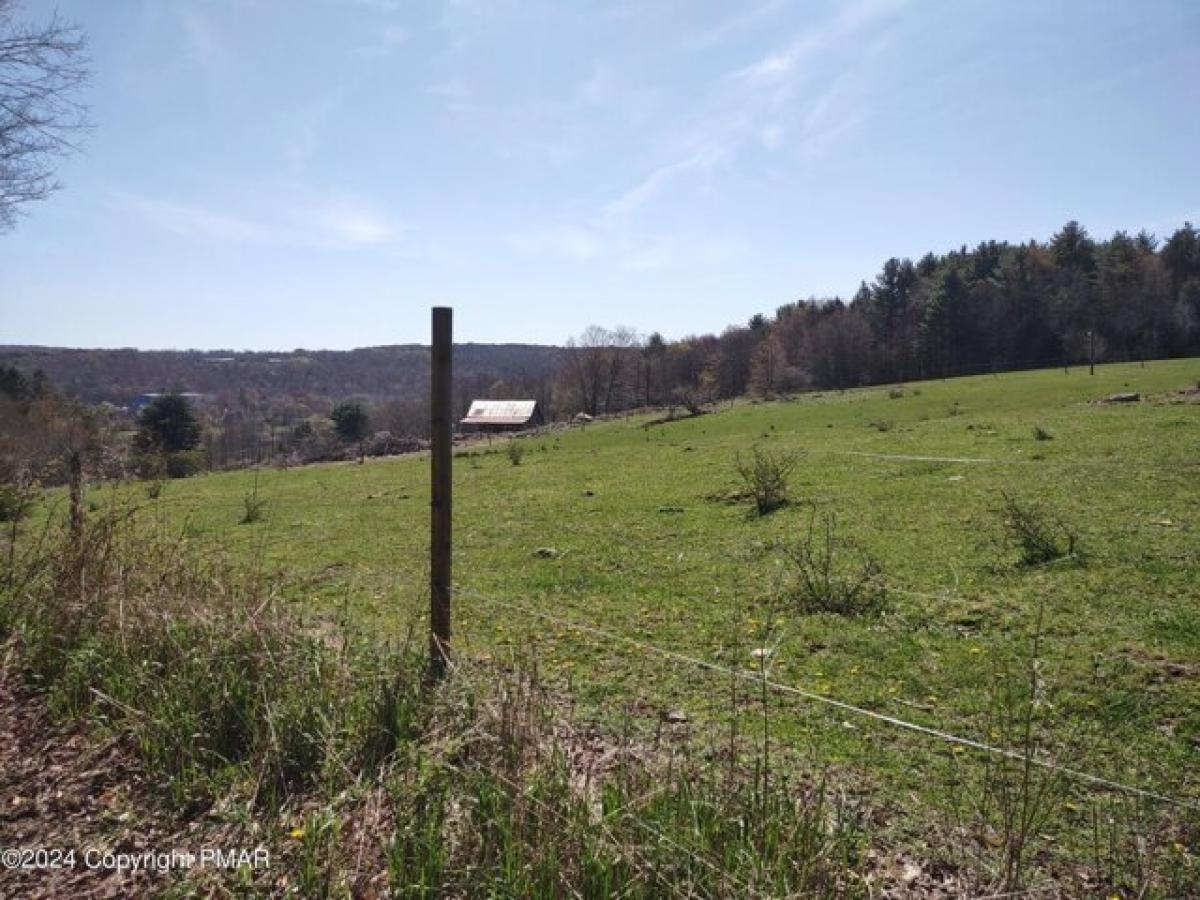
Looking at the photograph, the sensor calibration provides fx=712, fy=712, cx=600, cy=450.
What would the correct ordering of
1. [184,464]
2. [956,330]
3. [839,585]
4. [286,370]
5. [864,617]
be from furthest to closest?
[286,370] < [956,330] < [184,464] < [839,585] < [864,617]

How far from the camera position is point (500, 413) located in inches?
2621

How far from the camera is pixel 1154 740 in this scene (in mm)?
4418

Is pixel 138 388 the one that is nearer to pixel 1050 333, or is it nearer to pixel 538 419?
pixel 538 419

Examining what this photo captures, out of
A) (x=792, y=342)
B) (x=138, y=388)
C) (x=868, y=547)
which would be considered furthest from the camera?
(x=138, y=388)

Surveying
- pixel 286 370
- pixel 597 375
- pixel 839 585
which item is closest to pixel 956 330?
pixel 597 375

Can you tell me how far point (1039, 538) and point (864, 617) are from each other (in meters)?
2.84

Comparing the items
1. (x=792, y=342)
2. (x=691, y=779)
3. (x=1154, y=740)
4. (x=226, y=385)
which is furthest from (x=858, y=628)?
(x=226, y=385)

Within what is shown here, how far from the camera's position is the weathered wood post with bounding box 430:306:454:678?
462 centimetres

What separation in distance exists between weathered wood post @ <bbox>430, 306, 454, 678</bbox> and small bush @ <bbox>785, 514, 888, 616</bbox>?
3903mm

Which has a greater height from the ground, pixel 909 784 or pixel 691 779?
pixel 691 779

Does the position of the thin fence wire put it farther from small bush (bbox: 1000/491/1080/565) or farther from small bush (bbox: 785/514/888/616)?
small bush (bbox: 1000/491/1080/565)

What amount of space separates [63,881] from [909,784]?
426cm

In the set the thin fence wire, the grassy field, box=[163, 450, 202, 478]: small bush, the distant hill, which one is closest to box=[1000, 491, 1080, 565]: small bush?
the grassy field

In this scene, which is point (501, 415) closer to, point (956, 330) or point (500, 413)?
point (500, 413)
